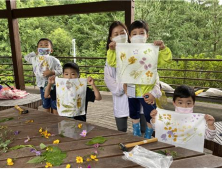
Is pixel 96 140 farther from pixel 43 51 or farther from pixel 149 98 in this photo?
pixel 43 51

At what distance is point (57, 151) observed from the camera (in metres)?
1.17

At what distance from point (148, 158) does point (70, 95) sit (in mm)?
940

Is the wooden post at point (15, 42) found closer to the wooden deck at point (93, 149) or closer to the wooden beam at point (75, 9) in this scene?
the wooden beam at point (75, 9)

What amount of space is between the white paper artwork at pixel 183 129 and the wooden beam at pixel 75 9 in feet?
8.09

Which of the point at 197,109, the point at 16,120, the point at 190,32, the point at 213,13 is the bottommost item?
the point at 197,109

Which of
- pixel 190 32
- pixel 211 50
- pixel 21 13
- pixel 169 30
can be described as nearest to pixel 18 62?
pixel 21 13

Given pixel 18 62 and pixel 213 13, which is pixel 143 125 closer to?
pixel 18 62

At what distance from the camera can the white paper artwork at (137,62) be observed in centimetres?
169

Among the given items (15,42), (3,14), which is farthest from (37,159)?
(3,14)

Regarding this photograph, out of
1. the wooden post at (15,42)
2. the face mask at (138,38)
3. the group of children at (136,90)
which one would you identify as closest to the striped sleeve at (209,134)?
the group of children at (136,90)

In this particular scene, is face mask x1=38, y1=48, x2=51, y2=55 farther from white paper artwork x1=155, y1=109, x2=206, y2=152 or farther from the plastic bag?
the plastic bag

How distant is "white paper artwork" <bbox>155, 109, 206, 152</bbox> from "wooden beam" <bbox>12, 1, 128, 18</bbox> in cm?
247

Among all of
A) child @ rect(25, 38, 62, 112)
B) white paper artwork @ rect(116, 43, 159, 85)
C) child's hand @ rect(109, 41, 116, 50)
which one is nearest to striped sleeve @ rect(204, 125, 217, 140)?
white paper artwork @ rect(116, 43, 159, 85)

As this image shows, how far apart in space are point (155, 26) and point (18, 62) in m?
6.58
